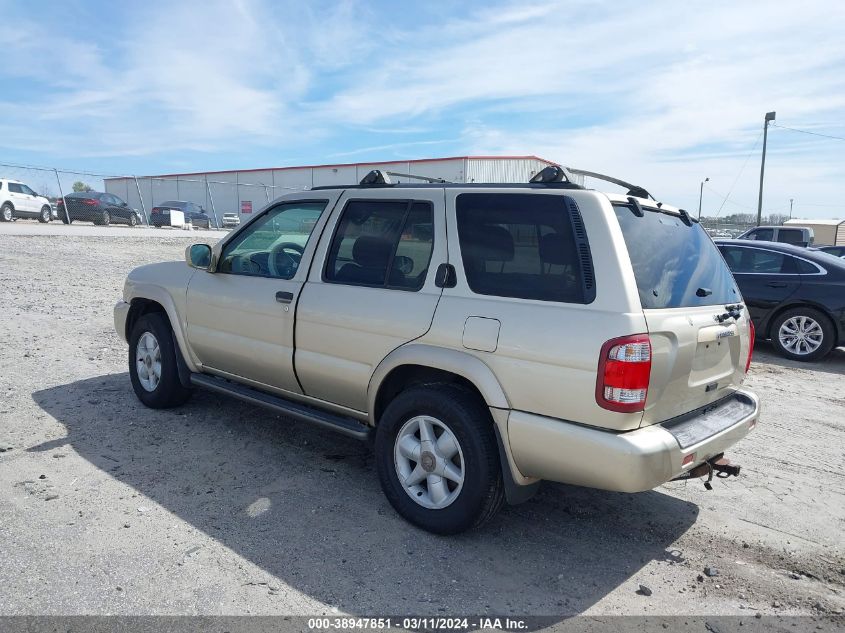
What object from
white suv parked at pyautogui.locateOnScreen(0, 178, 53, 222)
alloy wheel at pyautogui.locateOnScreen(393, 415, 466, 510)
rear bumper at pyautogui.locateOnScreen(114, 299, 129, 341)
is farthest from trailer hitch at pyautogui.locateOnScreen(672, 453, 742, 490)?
white suv parked at pyautogui.locateOnScreen(0, 178, 53, 222)

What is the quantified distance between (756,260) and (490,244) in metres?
7.33

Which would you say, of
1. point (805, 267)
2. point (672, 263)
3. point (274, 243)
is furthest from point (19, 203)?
point (672, 263)

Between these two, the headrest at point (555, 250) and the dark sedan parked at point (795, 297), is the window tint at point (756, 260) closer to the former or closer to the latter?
the dark sedan parked at point (795, 297)

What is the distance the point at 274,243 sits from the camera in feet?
15.6

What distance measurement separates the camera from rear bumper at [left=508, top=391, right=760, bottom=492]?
114 inches

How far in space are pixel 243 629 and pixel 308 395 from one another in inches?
69.2

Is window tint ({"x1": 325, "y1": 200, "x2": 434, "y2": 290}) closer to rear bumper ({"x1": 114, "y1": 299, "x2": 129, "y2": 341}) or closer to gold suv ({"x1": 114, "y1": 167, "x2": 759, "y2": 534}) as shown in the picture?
gold suv ({"x1": 114, "y1": 167, "x2": 759, "y2": 534})

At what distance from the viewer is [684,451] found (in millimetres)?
3074

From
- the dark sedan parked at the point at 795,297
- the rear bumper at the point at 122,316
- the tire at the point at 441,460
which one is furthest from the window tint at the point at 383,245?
the dark sedan parked at the point at 795,297

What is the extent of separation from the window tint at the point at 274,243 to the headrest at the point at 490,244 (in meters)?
1.33

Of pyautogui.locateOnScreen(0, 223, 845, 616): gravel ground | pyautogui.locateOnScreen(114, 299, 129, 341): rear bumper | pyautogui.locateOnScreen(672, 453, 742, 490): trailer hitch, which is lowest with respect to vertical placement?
pyautogui.locateOnScreen(0, 223, 845, 616): gravel ground

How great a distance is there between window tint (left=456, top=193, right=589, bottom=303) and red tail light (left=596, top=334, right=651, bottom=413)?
311mm

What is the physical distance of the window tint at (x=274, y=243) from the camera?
4.46 meters

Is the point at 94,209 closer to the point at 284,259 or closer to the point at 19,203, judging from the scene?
the point at 19,203
